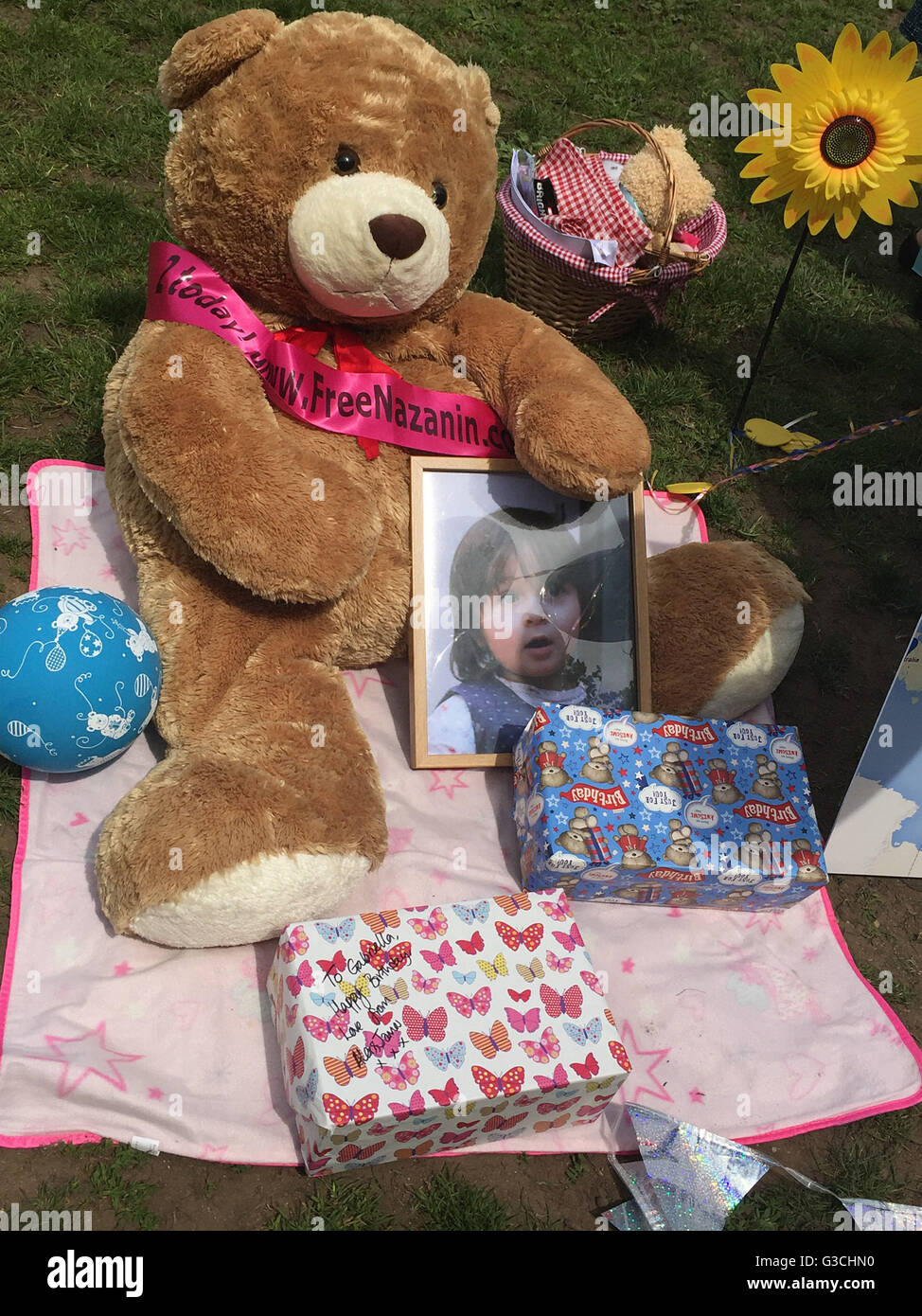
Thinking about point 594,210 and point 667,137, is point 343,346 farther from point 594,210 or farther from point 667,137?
point 667,137

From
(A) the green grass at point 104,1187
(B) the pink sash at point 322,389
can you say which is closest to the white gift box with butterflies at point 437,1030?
(A) the green grass at point 104,1187

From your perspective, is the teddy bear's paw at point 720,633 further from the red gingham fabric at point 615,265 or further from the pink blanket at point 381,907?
the red gingham fabric at point 615,265

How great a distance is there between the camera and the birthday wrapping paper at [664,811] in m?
2.62

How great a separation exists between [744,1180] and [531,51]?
4794mm

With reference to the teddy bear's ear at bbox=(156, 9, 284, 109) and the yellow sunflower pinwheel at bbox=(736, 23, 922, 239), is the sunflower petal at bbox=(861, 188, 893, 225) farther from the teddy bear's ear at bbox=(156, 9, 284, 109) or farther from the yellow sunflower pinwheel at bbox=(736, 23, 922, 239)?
the teddy bear's ear at bbox=(156, 9, 284, 109)

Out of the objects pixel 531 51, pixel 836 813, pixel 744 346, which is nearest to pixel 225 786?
pixel 836 813

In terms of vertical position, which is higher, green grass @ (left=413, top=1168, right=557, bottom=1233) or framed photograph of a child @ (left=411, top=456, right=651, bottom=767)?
framed photograph of a child @ (left=411, top=456, right=651, bottom=767)

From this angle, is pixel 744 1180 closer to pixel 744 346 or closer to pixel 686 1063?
pixel 686 1063

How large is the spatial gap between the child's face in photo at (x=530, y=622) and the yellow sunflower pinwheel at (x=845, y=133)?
126 centimetres

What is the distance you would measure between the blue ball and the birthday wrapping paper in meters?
1.03

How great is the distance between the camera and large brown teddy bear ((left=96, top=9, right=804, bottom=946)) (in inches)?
95.7

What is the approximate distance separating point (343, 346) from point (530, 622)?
0.92 metres

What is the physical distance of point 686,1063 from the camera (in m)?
2.61

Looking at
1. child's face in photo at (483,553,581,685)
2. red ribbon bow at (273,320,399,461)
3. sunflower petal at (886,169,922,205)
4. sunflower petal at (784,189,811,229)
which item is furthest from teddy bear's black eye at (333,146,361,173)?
sunflower petal at (886,169,922,205)
